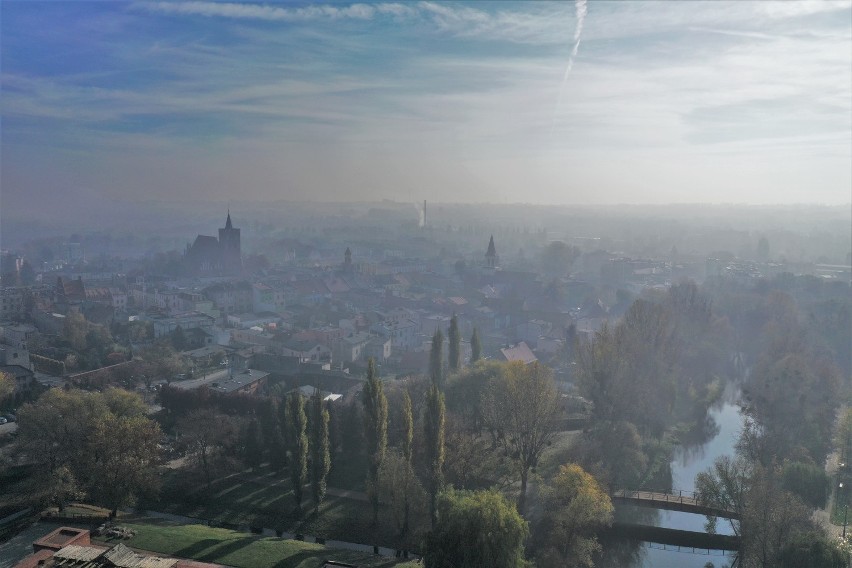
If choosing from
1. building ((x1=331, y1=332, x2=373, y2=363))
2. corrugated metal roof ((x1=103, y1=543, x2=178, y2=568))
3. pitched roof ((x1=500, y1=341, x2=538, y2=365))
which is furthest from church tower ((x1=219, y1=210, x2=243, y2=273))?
corrugated metal roof ((x1=103, y1=543, x2=178, y2=568))

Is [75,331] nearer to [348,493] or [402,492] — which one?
[348,493]

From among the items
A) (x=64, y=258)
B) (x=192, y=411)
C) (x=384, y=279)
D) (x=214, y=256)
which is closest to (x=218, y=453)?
(x=192, y=411)

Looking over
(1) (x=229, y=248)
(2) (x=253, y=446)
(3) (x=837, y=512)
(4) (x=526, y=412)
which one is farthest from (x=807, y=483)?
(1) (x=229, y=248)

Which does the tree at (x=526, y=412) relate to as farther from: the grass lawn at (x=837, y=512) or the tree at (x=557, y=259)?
the tree at (x=557, y=259)

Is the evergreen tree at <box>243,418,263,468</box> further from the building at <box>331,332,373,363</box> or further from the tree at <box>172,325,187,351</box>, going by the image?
the tree at <box>172,325,187,351</box>

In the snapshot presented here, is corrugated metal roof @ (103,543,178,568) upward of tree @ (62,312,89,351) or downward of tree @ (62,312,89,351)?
downward
